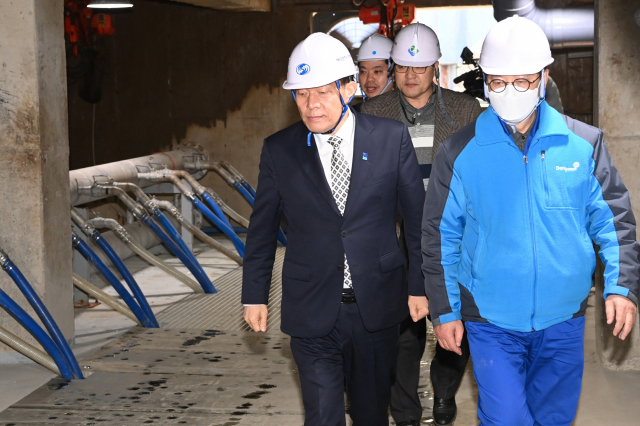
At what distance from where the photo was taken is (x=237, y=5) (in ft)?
27.3

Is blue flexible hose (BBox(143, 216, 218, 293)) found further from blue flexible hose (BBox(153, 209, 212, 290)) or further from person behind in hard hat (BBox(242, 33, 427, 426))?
person behind in hard hat (BBox(242, 33, 427, 426))

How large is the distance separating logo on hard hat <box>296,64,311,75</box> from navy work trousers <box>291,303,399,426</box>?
28.9 inches

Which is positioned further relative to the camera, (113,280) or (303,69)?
(113,280)

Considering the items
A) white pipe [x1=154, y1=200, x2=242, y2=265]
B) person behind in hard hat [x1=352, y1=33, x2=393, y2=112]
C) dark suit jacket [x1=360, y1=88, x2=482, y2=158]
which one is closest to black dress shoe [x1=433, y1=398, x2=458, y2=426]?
dark suit jacket [x1=360, y1=88, x2=482, y2=158]

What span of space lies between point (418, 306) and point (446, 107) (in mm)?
1097

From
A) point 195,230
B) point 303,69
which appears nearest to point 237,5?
point 195,230

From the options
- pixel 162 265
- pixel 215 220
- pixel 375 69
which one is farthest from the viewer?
pixel 215 220

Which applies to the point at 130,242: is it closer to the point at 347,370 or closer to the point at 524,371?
the point at 347,370

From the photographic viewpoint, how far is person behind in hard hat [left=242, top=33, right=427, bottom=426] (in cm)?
245

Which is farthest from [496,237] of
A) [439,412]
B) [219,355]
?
[219,355]

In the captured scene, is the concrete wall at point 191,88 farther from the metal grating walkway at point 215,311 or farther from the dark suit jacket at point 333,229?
the dark suit jacket at point 333,229

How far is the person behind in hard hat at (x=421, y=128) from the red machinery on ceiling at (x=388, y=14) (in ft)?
16.2

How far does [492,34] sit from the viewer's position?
225 centimetres

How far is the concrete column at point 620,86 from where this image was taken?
389 centimetres
